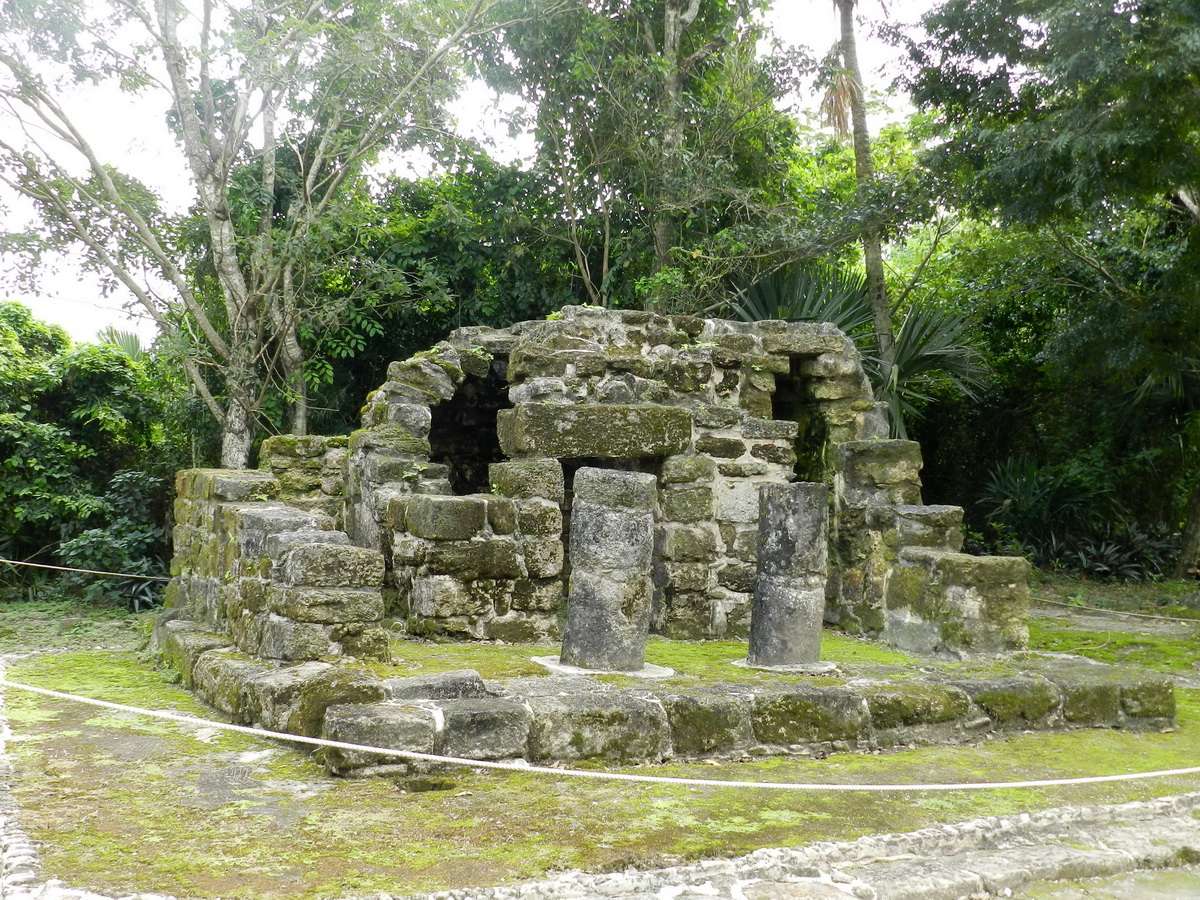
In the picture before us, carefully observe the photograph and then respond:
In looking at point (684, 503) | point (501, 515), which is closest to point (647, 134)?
point (684, 503)

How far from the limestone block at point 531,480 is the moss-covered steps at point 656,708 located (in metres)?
1.40

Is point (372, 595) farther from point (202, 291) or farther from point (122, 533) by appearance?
point (202, 291)

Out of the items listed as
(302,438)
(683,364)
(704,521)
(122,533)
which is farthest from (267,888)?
(122,533)

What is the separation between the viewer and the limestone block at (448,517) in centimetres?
634

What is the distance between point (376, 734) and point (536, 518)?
9.03ft

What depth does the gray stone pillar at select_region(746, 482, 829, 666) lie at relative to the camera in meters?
5.83

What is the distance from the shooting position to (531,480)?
669 cm

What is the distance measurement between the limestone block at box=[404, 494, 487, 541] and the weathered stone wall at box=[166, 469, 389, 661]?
0.59 metres

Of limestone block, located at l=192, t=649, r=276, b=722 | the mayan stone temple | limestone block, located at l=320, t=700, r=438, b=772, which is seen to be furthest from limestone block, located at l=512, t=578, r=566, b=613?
limestone block, located at l=320, t=700, r=438, b=772

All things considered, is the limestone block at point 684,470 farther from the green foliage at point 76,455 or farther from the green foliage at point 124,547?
the green foliage at point 76,455

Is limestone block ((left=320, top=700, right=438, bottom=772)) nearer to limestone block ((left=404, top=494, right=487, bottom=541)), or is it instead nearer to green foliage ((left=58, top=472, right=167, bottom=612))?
limestone block ((left=404, top=494, right=487, bottom=541))

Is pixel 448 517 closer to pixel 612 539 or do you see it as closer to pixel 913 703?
pixel 612 539

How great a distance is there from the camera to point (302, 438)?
8430 millimetres

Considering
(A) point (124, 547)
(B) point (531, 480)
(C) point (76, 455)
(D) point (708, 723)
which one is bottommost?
(D) point (708, 723)
